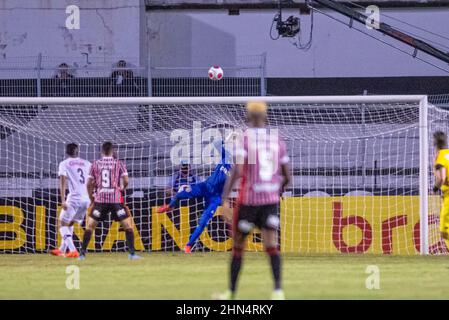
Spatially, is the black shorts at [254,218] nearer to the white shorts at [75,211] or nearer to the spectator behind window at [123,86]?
the white shorts at [75,211]

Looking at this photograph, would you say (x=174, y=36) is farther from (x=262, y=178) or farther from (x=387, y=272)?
(x=262, y=178)

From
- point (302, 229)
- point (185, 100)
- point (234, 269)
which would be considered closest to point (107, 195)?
point (185, 100)

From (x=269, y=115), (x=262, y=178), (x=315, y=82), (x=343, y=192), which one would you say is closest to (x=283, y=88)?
(x=315, y=82)

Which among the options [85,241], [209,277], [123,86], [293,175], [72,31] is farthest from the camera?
[72,31]

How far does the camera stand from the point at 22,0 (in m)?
30.6

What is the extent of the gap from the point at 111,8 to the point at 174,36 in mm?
1957

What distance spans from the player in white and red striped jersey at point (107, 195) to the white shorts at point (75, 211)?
1340mm

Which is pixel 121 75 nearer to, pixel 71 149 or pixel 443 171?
pixel 71 149

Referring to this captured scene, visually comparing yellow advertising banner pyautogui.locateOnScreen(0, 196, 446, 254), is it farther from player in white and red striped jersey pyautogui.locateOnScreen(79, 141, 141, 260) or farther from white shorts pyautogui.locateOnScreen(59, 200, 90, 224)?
player in white and red striped jersey pyautogui.locateOnScreen(79, 141, 141, 260)

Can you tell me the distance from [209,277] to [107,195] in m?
4.01

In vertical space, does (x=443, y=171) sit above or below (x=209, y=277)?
above

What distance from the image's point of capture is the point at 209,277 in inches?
504

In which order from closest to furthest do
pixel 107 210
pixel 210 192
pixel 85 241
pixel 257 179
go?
pixel 257 179, pixel 85 241, pixel 107 210, pixel 210 192

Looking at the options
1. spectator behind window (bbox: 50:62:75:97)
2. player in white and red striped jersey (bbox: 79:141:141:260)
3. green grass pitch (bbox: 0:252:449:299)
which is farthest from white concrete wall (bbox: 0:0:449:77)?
player in white and red striped jersey (bbox: 79:141:141:260)
